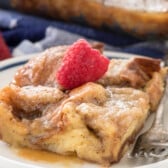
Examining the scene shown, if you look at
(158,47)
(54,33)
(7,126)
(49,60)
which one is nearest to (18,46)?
(54,33)

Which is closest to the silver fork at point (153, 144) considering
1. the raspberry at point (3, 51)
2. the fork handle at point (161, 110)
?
the fork handle at point (161, 110)

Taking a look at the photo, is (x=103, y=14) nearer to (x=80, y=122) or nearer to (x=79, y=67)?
(x=79, y=67)

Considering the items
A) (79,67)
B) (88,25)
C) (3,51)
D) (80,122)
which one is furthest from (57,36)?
(80,122)

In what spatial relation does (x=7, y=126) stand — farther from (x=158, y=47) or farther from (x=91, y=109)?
(x=158, y=47)

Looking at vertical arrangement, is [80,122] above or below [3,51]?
above

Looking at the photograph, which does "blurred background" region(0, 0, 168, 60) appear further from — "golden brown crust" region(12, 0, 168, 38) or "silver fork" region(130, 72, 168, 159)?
"silver fork" region(130, 72, 168, 159)

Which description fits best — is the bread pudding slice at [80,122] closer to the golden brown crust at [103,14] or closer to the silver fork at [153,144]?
the silver fork at [153,144]

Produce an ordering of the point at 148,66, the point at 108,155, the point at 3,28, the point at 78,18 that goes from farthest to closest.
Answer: the point at 3,28 < the point at 78,18 < the point at 148,66 < the point at 108,155
